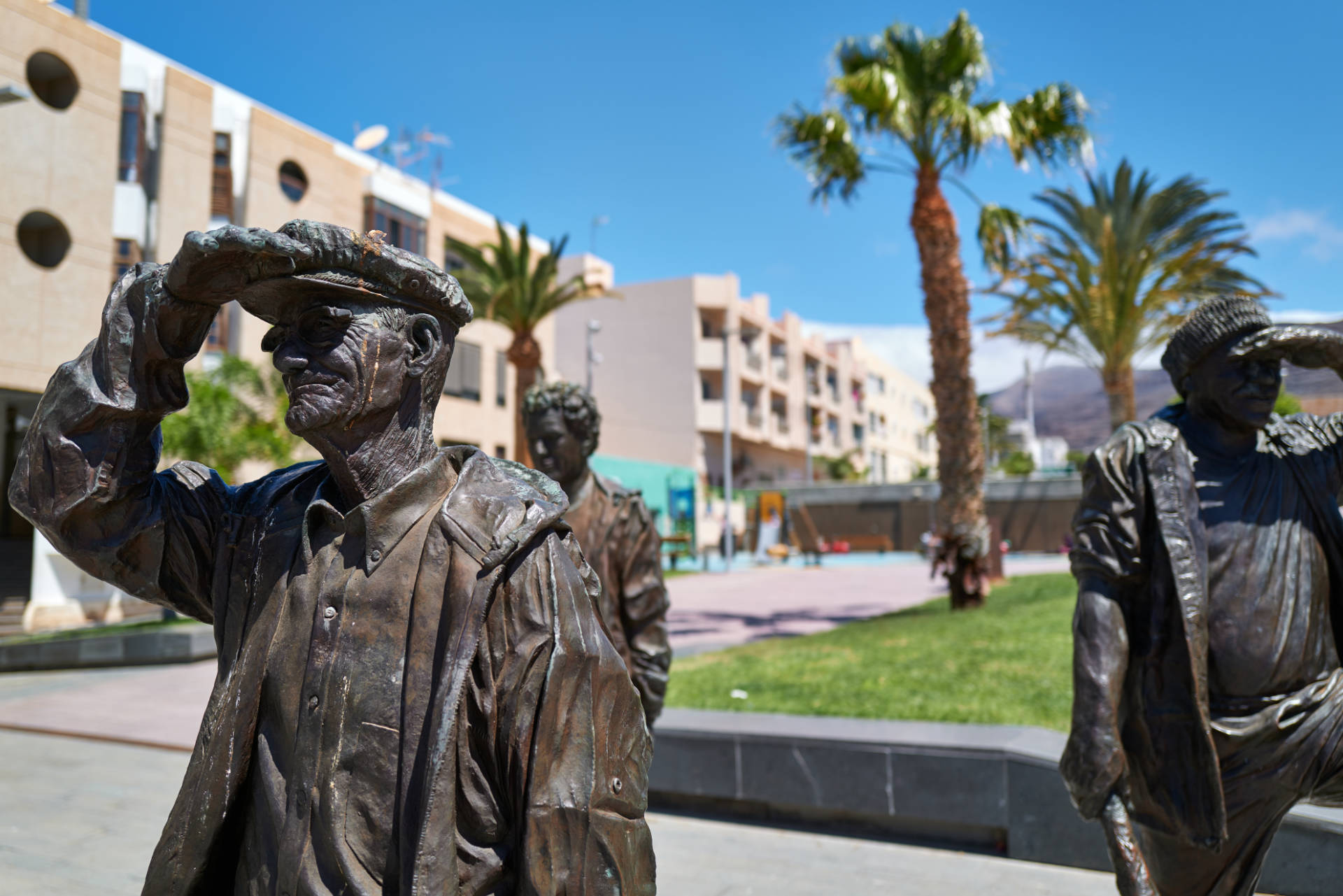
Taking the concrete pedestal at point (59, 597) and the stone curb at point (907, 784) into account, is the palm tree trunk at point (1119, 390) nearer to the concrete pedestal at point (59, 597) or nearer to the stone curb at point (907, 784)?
the stone curb at point (907, 784)

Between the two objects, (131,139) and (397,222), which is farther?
(397,222)

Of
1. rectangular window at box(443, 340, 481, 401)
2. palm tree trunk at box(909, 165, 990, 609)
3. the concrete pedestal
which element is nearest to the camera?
palm tree trunk at box(909, 165, 990, 609)

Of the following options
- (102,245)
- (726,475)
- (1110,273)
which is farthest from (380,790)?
(726,475)

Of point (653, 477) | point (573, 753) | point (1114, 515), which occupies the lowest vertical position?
point (573, 753)

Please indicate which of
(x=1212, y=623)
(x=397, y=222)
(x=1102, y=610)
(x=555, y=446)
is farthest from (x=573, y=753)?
(x=397, y=222)

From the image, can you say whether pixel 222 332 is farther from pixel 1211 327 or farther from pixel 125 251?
pixel 1211 327

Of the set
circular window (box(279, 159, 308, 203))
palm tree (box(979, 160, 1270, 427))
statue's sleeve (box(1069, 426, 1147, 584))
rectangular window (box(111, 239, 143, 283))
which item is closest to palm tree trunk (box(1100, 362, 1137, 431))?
palm tree (box(979, 160, 1270, 427))

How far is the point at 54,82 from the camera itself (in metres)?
19.8

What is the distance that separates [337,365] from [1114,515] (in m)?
2.42

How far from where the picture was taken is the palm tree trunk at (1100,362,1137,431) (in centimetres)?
1636

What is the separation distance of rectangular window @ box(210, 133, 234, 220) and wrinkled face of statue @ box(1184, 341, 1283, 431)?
953 inches

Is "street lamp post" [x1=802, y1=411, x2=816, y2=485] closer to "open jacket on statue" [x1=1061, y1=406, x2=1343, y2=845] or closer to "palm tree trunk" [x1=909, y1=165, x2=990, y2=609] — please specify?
"palm tree trunk" [x1=909, y1=165, x2=990, y2=609]

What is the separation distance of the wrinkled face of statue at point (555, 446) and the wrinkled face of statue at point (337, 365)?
275 centimetres

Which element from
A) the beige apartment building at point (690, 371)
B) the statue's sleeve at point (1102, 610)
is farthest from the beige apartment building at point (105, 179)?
the beige apartment building at point (690, 371)
